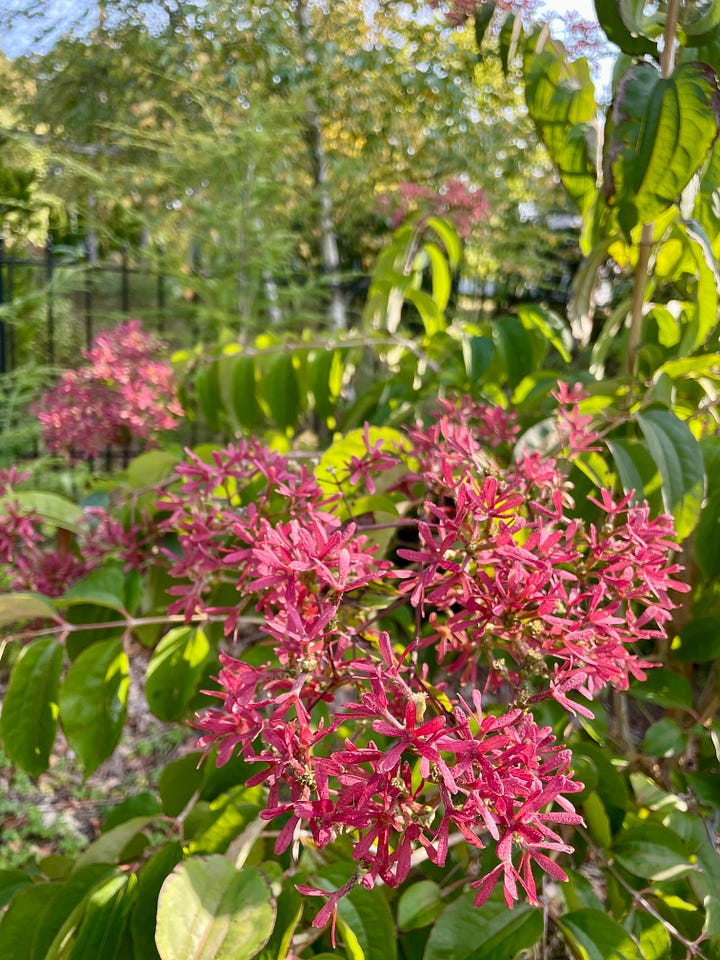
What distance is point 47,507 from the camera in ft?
2.76

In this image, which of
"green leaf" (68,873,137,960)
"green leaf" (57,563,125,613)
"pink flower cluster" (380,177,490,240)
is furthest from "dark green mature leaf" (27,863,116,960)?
"pink flower cluster" (380,177,490,240)

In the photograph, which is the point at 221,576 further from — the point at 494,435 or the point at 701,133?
the point at 701,133

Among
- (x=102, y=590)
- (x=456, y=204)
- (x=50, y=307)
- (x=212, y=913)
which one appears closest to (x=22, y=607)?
(x=102, y=590)

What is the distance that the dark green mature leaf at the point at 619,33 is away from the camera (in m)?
0.63

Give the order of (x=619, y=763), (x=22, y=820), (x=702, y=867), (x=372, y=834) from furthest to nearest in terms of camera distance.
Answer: (x=22, y=820) < (x=619, y=763) < (x=702, y=867) < (x=372, y=834)

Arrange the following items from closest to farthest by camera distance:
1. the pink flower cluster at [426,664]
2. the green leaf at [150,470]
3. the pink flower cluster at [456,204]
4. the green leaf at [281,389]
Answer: the pink flower cluster at [426,664] → the green leaf at [150,470] → the green leaf at [281,389] → the pink flower cluster at [456,204]

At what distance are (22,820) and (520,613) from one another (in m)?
1.85

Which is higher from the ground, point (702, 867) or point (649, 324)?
point (649, 324)

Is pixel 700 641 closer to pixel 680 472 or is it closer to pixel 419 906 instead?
pixel 680 472

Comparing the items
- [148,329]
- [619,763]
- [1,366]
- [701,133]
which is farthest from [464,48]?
[619,763]

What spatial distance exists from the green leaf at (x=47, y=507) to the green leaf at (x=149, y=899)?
385 millimetres

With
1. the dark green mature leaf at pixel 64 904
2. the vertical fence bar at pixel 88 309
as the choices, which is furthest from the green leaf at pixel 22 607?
the vertical fence bar at pixel 88 309

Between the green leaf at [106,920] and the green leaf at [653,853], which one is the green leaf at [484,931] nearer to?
the green leaf at [653,853]

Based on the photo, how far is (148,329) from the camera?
3766mm
